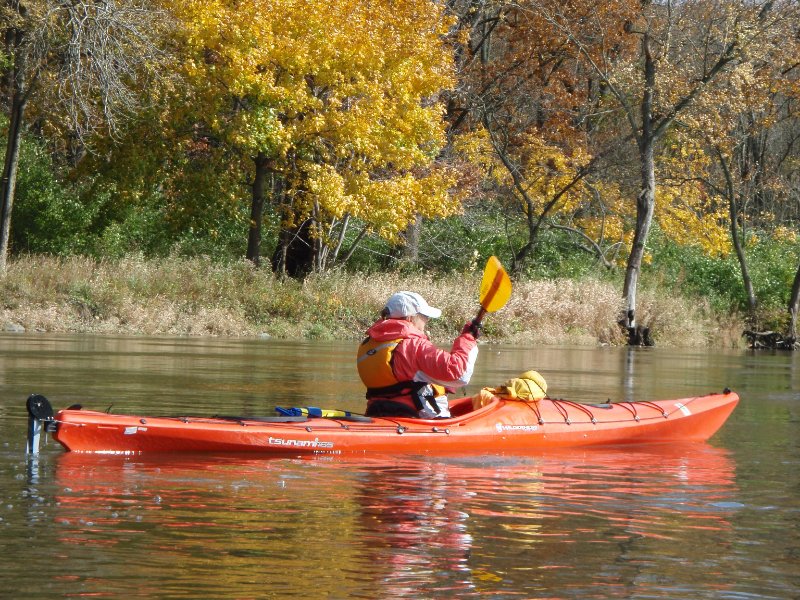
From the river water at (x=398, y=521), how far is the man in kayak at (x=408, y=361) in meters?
0.46

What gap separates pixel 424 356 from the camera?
9.45m

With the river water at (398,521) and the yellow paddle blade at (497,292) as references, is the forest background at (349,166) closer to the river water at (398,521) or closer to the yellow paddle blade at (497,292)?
the yellow paddle blade at (497,292)

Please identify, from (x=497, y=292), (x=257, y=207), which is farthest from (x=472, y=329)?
(x=257, y=207)

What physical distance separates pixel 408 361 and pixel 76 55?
517 inches

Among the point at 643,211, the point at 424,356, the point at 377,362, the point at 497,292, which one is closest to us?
the point at 424,356

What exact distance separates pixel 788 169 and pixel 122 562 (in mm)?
44111

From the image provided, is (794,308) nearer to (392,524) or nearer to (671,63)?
(671,63)

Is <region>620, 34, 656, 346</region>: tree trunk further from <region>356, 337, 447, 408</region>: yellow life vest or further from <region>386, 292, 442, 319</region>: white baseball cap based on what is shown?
<region>386, 292, 442, 319</region>: white baseball cap

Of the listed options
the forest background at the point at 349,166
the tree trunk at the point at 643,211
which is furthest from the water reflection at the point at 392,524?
the tree trunk at the point at 643,211

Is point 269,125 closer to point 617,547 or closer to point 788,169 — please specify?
point 617,547

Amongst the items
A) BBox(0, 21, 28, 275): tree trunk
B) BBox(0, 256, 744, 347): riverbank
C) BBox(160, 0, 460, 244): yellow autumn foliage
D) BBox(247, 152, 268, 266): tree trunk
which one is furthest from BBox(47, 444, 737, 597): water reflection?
BBox(247, 152, 268, 266): tree trunk

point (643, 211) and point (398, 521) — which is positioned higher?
point (643, 211)

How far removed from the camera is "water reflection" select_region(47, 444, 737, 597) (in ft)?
19.4

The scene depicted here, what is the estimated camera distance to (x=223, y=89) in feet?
84.1
